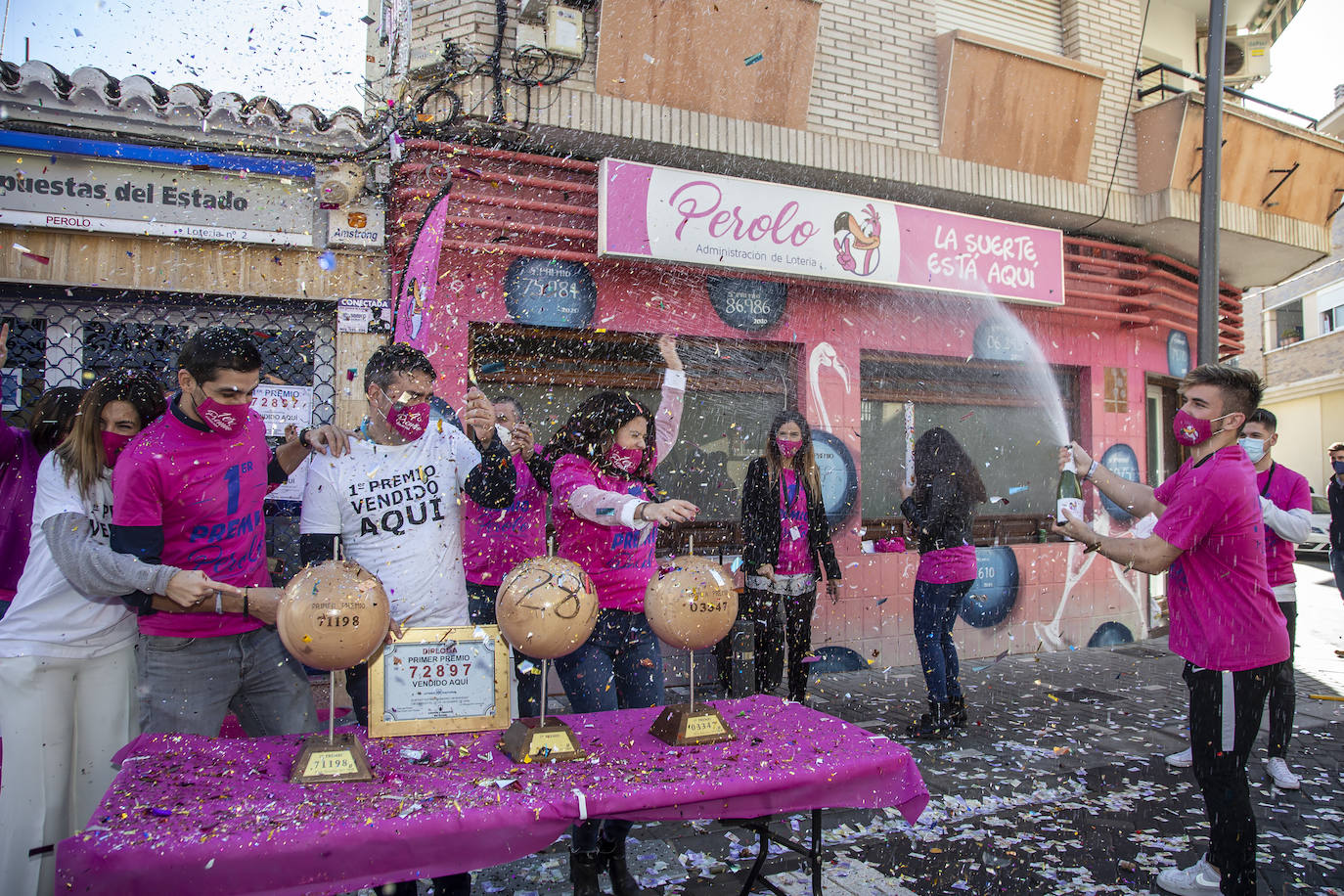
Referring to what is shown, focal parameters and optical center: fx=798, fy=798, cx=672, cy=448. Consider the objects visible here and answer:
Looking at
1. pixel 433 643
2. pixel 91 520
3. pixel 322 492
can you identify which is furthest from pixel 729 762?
pixel 91 520

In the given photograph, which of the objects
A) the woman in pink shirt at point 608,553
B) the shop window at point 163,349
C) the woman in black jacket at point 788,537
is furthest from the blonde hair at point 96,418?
the woman in black jacket at point 788,537

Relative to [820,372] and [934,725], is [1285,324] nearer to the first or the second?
[820,372]

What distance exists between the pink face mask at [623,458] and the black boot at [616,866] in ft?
4.58

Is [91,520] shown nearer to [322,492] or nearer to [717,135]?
[322,492]

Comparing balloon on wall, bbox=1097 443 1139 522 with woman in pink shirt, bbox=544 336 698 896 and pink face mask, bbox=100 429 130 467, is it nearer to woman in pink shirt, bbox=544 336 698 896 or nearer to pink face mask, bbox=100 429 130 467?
woman in pink shirt, bbox=544 336 698 896

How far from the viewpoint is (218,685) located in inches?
108

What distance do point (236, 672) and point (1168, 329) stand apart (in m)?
9.72

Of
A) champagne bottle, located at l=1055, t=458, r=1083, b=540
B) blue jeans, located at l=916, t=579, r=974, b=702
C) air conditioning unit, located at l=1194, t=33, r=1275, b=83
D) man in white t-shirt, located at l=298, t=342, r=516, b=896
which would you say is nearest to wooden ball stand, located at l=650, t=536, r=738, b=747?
man in white t-shirt, located at l=298, t=342, r=516, b=896

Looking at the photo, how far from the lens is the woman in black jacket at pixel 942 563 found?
5082mm

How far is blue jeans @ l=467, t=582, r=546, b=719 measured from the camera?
3.31 metres

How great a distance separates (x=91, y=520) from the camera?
111 inches

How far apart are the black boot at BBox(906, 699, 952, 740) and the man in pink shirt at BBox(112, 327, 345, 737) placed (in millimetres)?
3781

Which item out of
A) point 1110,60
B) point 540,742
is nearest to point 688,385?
point 540,742

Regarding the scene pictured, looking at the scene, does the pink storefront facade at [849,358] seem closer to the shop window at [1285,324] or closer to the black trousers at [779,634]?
the black trousers at [779,634]
